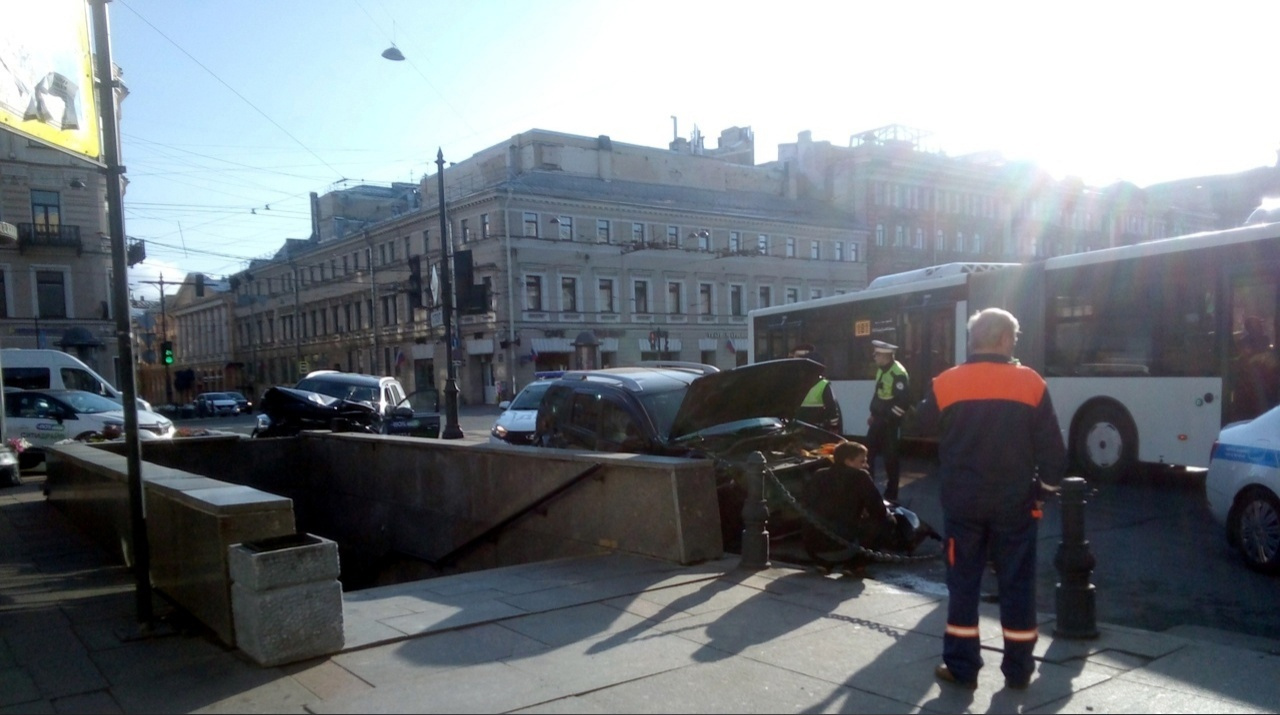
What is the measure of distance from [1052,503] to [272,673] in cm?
889

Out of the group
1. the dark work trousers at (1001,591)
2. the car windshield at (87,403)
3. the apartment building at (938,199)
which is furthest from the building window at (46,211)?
the apartment building at (938,199)

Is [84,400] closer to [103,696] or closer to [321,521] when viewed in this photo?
[321,521]

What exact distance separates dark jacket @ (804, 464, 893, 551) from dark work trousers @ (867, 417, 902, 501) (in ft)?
9.99

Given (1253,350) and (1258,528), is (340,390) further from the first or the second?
(1258,528)

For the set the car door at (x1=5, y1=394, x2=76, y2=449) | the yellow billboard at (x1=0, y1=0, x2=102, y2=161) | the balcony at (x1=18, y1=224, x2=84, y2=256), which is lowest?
the car door at (x1=5, y1=394, x2=76, y2=449)

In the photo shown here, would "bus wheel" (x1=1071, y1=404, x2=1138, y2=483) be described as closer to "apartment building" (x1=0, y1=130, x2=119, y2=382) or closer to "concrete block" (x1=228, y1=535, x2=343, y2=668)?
"concrete block" (x1=228, y1=535, x2=343, y2=668)

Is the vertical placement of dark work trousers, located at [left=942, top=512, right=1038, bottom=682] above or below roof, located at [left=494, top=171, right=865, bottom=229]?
below

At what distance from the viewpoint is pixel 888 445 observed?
10992 millimetres

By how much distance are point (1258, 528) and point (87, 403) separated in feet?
68.8

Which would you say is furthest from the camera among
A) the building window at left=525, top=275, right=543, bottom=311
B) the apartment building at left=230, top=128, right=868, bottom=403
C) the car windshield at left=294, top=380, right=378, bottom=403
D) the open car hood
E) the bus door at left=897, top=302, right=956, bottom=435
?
the building window at left=525, top=275, right=543, bottom=311

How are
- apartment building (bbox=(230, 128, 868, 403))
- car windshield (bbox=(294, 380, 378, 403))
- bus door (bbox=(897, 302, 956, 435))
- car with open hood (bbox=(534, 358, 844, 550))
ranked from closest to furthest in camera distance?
car with open hood (bbox=(534, 358, 844, 550)) < bus door (bbox=(897, 302, 956, 435)) < car windshield (bbox=(294, 380, 378, 403)) < apartment building (bbox=(230, 128, 868, 403))

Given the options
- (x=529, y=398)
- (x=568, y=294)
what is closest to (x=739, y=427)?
(x=529, y=398)

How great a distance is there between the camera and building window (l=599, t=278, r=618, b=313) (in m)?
55.2


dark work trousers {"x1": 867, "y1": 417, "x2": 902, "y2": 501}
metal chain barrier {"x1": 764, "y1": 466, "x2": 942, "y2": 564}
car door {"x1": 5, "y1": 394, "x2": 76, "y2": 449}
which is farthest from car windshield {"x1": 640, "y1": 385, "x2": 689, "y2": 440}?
car door {"x1": 5, "y1": 394, "x2": 76, "y2": 449}
